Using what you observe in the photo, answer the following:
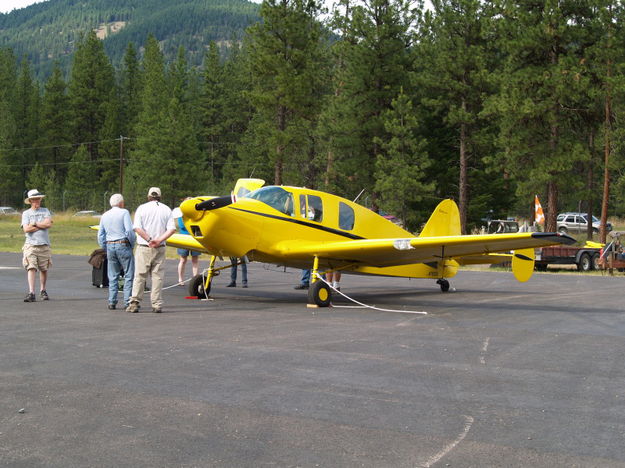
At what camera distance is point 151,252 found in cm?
1249

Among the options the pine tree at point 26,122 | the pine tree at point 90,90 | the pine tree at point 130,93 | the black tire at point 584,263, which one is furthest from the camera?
the pine tree at point 130,93

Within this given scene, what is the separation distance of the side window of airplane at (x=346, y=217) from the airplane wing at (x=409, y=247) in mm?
659

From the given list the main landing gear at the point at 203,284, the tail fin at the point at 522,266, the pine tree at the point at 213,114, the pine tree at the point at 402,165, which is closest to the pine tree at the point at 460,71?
the pine tree at the point at 402,165

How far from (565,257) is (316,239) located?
18.2 meters

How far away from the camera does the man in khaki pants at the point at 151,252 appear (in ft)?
40.9

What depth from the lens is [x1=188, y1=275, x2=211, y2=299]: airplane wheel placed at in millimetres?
15234

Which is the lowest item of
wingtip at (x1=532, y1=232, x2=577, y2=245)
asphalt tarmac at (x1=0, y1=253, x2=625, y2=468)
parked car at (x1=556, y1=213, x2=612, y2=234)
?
asphalt tarmac at (x1=0, y1=253, x2=625, y2=468)

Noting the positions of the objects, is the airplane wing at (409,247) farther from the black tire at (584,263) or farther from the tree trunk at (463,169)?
the tree trunk at (463,169)

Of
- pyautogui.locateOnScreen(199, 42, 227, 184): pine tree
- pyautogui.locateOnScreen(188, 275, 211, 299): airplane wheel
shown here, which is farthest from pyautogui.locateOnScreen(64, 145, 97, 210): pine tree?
pyautogui.locateOnScreen(188, 275, 211, 299): airplane wheel

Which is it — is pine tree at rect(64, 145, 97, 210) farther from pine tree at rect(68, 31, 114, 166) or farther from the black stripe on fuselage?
the black stripe on fuselage

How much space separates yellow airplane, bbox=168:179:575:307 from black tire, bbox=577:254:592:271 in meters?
15.3

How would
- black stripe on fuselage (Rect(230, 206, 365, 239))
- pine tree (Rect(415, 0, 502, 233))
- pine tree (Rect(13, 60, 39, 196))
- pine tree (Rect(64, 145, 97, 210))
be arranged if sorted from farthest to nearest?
1. pine tree (Rect(13, 60, 39, 196))
2. pine tree (Rect(64, 145, 97, 210))
3. pine tree (Rect(415, 0, 502, 233))
4. black stripe on fuselage (Rect(230, 206, 365, 239))

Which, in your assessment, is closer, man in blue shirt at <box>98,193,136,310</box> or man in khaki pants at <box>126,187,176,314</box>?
man in khaki pants at <box>126,187,176,314</box>

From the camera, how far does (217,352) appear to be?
8547mm
